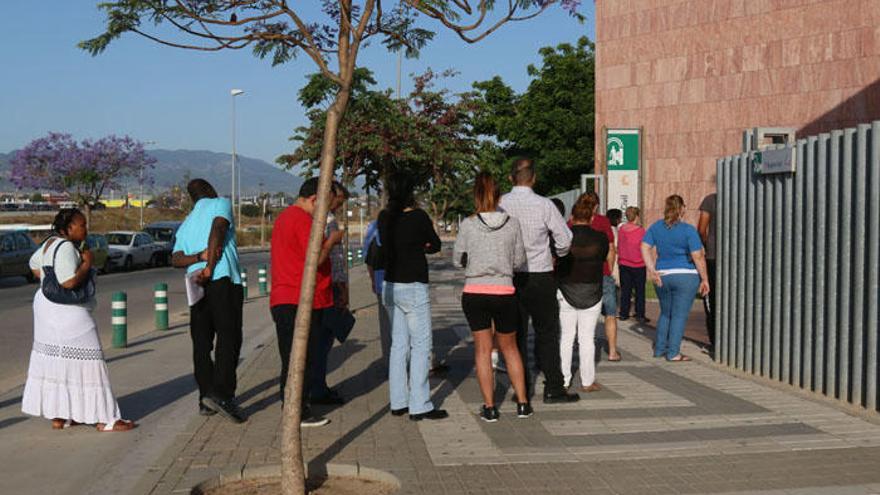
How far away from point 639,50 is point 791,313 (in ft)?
87.7

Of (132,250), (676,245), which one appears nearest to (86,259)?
(676,245)

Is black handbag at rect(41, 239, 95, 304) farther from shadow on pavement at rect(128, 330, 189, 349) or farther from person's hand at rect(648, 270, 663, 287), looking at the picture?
shadow on pavement at rect(128, 330, 189, 349)

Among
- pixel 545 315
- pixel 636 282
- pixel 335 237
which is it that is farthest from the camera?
pixel 636 282

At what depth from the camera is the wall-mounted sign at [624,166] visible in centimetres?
1948

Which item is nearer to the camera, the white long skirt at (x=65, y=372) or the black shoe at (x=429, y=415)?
the white long skirt at (x=65, y=372)

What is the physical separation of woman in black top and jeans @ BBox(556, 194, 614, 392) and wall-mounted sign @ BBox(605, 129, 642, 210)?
10451 millimetres

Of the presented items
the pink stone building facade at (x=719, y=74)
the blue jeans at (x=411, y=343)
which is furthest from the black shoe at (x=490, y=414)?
the pink stone building facade at (x=719, y=74)

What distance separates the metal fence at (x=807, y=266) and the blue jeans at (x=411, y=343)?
322cm

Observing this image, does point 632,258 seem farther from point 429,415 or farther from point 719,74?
point 719,74

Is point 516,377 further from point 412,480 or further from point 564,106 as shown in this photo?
point 564,106

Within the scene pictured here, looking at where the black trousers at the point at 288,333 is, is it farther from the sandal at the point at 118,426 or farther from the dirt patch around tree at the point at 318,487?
the dirt patch around tree at the point at 318,487

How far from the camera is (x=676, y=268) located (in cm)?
1074

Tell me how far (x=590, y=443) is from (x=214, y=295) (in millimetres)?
2890

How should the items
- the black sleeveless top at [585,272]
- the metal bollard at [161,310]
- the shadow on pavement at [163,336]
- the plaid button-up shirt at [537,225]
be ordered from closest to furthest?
the plaid button-up shirt at [537,225] → the black sleeveless top at [585,272] → the shadow on pavement at [163,336] → the metal bollard at [161,310]
